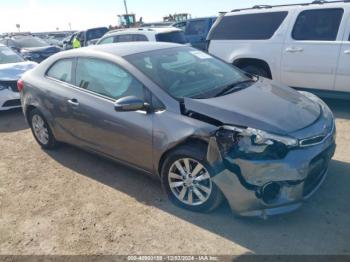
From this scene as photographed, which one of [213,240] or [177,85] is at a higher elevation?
[177,85]

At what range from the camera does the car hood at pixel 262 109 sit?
3.07 m

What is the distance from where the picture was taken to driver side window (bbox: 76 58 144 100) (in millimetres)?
3688

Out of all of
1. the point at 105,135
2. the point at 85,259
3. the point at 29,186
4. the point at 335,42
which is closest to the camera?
the point at 85,259

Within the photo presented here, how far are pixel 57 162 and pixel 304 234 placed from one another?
3.45 meters

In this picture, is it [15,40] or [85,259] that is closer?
[85,259]

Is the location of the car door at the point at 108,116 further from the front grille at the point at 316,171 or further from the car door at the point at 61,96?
the front grille at the point at 316,171

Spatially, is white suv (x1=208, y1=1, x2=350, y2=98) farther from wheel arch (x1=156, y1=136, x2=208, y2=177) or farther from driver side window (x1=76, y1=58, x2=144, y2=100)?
wheel arch (x1=156, y1=136, x2=208, y2=177)

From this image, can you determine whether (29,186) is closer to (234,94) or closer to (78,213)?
(78,213)

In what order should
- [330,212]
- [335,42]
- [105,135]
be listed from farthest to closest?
[335,42] < [105,135] < [330,212]

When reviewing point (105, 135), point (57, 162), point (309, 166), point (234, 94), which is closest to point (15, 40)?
point (57, 162)

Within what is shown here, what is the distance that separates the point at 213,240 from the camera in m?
3.04

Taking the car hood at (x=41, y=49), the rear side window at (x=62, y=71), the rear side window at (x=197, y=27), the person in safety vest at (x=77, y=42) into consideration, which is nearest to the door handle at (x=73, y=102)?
the rear side window at (x=62, y=71)

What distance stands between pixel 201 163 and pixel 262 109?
784 millimetres

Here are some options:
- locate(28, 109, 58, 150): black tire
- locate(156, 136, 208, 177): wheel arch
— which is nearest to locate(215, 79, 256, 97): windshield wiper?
locate(156, 136, 208, 177): wheel arch
